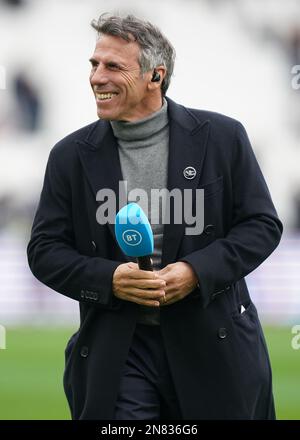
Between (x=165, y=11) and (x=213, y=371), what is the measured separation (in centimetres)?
1421

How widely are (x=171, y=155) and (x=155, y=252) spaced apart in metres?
0.37

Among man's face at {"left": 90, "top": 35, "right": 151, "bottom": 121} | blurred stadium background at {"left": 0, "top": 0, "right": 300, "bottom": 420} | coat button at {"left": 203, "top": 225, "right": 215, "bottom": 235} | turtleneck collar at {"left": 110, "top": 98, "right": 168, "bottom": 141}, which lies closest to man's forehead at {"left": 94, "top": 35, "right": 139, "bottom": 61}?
man's face at {"left": 90, "top": 35, "right": 151, "bottom": 121}

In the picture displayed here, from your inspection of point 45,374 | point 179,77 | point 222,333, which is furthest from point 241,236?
point 179,77

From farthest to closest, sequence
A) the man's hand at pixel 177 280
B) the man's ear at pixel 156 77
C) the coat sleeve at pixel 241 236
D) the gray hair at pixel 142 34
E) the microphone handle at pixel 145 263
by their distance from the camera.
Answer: the man's ear at pixel 156 77 < the gray hair at pixel 142 34 < the coat sleeve at pixel 241 236 < the man's hand at pixel 177 280 < the microphone handle at pixel 145 263

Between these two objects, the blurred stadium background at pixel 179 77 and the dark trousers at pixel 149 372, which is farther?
the blurred stadium background at pixel 179 77

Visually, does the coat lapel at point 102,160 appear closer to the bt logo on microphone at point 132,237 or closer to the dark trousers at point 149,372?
the dark trousers at point 149,372

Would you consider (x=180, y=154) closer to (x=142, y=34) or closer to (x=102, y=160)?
(x=102, y=160)

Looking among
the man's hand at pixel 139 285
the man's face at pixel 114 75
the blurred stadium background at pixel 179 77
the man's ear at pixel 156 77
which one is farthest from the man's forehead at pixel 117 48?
the blurred stadium background at pixel 179 77

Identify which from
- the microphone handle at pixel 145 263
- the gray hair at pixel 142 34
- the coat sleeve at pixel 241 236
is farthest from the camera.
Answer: the gray hair at pixel 142 34

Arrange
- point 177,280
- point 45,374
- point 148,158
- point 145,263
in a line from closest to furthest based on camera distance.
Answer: point 145,263 < point 177,280 < point 148,158 < point 45,374

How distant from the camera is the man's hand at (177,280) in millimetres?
4199

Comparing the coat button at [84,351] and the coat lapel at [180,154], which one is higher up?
the coat lapel at [180,154]

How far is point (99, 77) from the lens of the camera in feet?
14.6

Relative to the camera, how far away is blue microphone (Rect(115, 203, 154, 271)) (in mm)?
3818
